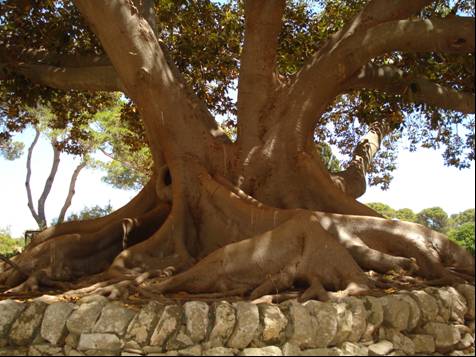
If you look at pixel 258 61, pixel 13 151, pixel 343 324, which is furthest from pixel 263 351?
pixel 13 151

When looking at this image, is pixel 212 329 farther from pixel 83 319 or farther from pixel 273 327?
pixel 83 319

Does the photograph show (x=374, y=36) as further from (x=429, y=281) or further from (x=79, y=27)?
(x=79, y=27)

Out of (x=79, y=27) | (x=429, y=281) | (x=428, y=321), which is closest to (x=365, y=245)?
(x=429, y=281)

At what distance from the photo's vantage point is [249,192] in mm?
7352

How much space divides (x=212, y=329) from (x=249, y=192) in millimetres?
3574

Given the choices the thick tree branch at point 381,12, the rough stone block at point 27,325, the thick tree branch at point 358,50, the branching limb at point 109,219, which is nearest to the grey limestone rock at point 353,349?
the rough stone block at point 27,325

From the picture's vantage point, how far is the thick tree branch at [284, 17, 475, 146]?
5.48 meters

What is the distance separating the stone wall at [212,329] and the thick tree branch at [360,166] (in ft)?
15.4

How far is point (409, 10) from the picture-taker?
721 cm

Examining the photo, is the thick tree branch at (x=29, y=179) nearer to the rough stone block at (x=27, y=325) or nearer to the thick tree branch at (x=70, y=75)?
the thick tree branch at (x=70, y=75)

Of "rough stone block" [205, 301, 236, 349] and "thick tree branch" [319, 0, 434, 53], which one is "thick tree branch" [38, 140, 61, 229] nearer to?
"thick tree branch" [319, 0, 434, 53]

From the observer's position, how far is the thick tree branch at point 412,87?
6473mm

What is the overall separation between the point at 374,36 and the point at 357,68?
0.73 meters

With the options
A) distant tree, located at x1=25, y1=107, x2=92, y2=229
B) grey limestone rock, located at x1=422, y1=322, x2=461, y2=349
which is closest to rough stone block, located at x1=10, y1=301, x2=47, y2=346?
→ grey limestone rock, located at x1=422, y1=322, x2=461, y2=349
